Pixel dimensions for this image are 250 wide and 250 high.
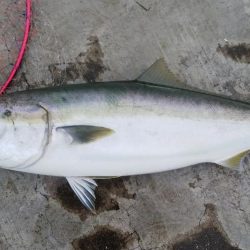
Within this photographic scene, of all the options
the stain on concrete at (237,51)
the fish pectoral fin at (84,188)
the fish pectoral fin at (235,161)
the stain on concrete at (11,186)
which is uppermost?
the stain on concrete at (237,51)

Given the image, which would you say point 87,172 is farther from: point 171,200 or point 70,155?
point 171,200

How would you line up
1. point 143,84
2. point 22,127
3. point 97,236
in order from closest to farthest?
point 22,127, point 143,84, point 97,236

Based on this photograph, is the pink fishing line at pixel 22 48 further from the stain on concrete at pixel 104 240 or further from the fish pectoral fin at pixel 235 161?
the fish pectoral fin at pixel 235 161

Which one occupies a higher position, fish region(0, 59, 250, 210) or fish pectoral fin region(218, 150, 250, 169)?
fish region(0, 59, 250, 210)

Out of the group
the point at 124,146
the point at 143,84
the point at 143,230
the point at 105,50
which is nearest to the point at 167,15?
the point at 105,50

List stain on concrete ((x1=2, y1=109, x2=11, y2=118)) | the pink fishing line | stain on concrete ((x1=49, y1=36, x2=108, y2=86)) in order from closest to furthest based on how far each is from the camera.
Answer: stain on concrete ((x1=2, y1=109, x2=11, y2=118)) → the pink fishing line → stain on concrete ((x1=49, y1=36, x2=108, y2=86))

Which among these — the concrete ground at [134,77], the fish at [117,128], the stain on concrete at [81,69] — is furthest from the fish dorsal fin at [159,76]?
the stain on concrete at [81,69]

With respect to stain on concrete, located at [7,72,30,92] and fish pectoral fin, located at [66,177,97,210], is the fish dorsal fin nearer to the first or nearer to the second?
A: fish pectoral fin, located at [66,177,97,210]

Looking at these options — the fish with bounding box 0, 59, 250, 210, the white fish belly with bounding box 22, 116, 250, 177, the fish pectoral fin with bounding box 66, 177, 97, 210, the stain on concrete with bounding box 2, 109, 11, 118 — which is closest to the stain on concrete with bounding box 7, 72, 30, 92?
the fish with bounding box 0, 59, 250, 210
